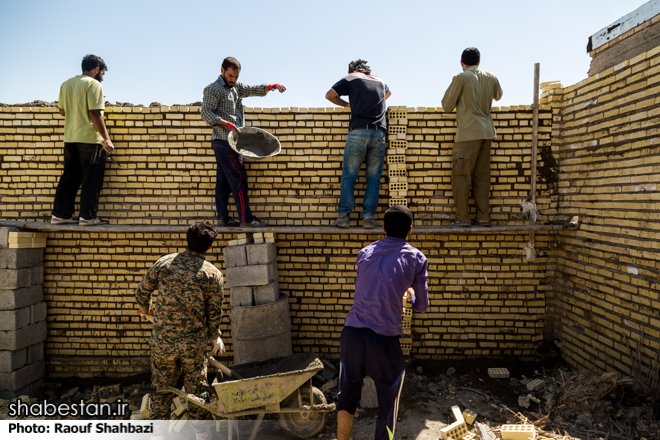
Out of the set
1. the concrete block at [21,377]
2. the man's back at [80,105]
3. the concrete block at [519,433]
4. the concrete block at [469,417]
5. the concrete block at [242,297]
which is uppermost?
the man's back at [80,105]

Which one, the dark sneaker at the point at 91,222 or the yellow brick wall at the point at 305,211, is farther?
the yellow brick wall at the point at 305,211

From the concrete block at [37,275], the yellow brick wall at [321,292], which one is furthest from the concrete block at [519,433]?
the concrete block at [37,275]

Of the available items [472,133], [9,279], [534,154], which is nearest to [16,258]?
[9,279]

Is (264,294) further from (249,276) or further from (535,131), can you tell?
(535,131)

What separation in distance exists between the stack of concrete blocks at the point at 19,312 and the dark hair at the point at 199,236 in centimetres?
293

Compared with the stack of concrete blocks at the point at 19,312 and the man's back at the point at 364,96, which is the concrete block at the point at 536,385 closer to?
the man's back at the point at 364,96

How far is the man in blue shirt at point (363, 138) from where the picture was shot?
4.72 meters

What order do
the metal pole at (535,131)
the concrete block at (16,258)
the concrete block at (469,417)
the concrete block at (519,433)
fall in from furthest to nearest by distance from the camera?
the metal pole at (535,131), the concrete block at (16,258), the concrete block at (469,417), the concrete block at (519,433)

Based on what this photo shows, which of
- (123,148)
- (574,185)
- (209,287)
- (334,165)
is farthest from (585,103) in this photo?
(123,148)

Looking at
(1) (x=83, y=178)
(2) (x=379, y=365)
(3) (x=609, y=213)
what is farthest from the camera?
(1) (x=83, y=178)

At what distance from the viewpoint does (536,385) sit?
461cm

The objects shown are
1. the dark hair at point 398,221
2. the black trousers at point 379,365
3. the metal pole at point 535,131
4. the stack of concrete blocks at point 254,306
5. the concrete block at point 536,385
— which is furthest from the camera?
the metal pole at point 535,131

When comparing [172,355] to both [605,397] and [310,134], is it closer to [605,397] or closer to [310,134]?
[310,134]

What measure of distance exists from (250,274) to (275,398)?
146cm
